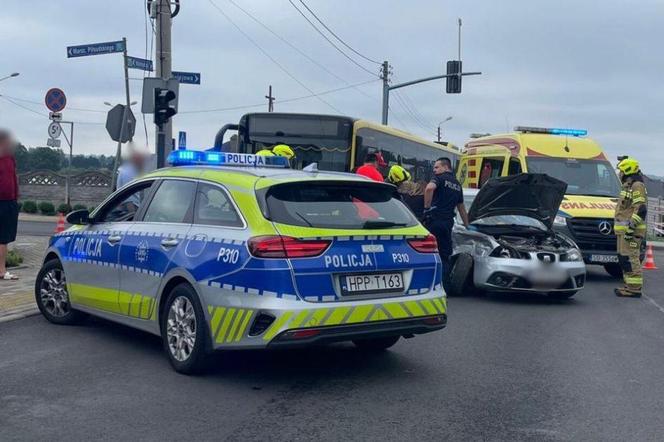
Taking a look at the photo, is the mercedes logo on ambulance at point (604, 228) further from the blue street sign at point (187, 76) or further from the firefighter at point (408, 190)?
the blue street sign at point (187, 76)

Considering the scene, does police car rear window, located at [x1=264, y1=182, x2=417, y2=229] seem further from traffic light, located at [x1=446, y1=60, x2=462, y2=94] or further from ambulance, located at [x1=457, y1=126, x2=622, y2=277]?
traffic light, located at [x1=446, y1=60, x2=462, y2=94]

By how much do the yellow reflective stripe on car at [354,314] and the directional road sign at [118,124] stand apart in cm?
925

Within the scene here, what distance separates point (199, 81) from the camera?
14828mm

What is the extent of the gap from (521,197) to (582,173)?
4.35 m

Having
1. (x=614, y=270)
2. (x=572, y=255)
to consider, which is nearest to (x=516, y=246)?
(x=572, y=255)

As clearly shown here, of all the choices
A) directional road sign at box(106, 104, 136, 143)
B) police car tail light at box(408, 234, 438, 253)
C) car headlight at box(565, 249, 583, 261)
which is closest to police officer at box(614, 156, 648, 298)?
car headlight at box(565, 249, 583, 261)

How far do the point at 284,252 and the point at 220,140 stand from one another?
998 cm

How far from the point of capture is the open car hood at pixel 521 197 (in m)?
11.7

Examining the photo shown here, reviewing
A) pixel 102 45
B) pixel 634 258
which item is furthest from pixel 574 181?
pixel 102 45

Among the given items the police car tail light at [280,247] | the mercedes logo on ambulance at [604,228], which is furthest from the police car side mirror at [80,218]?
the mercedes logo on ambulance at [604,228]

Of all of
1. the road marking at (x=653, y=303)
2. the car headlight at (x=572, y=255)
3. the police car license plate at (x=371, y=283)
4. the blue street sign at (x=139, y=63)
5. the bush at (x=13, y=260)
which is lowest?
the road marking at (x=653, y=303)

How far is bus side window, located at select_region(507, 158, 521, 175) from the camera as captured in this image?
15969mm

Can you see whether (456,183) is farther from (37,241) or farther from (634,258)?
(37,241)

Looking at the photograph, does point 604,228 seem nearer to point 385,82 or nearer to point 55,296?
point 55,296
